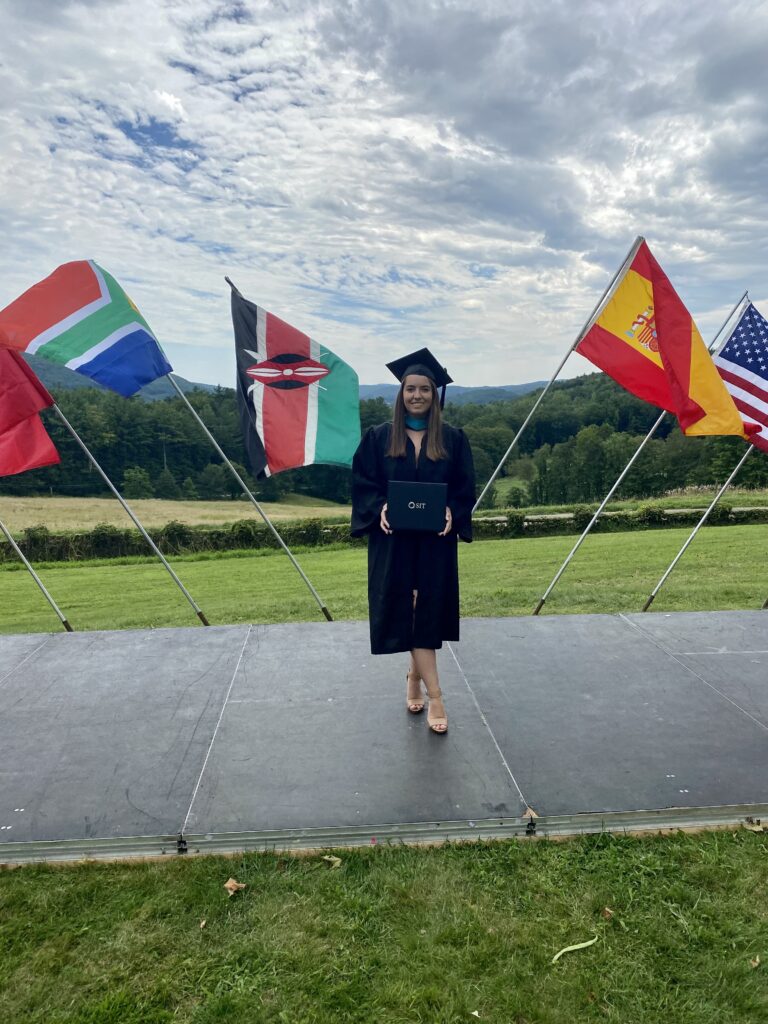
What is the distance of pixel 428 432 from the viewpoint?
3.70 meters

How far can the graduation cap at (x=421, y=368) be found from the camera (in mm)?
3650

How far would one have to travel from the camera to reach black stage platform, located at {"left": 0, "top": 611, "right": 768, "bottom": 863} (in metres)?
3.05

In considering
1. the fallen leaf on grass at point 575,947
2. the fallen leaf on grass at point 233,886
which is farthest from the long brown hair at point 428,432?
the fallen leaf on grass at point 575,947

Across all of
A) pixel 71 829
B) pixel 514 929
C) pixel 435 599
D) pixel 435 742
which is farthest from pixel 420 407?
pixel 71 829

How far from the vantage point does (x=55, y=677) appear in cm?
477

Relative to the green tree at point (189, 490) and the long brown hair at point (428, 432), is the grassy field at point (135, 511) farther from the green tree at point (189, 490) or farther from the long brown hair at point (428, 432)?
the long brown hair at point (428, 432)

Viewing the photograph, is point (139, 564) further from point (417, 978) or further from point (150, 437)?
point (150, 437)

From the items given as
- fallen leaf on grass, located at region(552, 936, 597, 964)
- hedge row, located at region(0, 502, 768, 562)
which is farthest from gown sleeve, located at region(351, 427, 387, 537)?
hedge row, located at region(0, 502, 768, 562)

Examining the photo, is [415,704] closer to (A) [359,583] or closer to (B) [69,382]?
(A) [359,583]

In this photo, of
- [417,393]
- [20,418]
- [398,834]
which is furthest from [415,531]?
[20,418]

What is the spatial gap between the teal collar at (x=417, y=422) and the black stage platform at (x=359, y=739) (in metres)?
1.78

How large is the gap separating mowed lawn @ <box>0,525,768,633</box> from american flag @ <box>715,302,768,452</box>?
2.12 meters

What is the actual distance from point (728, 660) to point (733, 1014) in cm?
318

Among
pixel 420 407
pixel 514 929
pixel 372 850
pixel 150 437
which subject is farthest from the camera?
pixel 150 437
